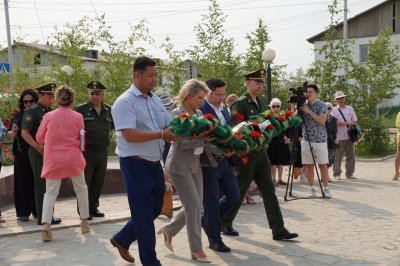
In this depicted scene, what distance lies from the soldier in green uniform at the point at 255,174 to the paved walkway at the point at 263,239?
0.57 feet

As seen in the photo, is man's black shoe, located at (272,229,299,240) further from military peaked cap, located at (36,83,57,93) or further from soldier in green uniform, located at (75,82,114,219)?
military peaked cap, located at (36,83,57,93)

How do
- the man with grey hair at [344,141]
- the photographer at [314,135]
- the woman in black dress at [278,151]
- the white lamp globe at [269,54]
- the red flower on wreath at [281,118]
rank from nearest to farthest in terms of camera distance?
the red flower on wreath at [281,118] < the photographer at [314,135] < the woman in black dress at [278,151] < the man with grey hair at [344,141] < the white lamp globe at [269,54]

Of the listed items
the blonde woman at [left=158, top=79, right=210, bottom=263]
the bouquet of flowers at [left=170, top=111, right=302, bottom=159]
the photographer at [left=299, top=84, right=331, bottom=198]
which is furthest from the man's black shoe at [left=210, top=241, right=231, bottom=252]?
the photographer at [left=299, top=84, right=331, bottom=198]

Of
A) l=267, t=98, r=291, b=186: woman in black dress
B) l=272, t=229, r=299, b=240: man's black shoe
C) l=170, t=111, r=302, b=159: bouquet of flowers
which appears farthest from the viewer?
l=267, t=98, r=291, b=186: woman in black dress

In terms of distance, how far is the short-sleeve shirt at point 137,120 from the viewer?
15.0 ft

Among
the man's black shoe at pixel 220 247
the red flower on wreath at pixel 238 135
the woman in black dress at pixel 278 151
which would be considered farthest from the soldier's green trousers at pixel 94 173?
the woman in black dress at pixel 278 151

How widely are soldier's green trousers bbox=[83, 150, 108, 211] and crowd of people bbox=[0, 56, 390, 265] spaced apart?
13mm

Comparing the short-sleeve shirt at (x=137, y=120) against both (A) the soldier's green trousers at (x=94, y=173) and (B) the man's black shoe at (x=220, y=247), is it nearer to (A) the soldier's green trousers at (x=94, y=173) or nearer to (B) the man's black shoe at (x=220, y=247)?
(B) the man's black shoe at (x=220, y=247)

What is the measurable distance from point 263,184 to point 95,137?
8.36ft

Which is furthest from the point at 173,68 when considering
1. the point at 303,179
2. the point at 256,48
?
the point at 303,179

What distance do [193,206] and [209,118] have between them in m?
0.90

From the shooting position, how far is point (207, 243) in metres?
6.02

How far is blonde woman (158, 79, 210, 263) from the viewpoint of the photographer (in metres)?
5.12

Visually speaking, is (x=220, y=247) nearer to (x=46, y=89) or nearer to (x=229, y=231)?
(x=229, y=231)
